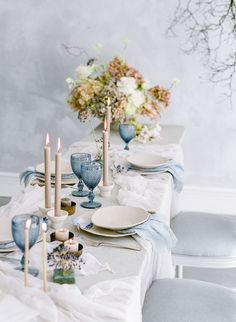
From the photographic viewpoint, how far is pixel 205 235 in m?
2.70

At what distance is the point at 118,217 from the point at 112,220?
0.04m

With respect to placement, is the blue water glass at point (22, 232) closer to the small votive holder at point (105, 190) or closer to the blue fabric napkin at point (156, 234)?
the blue fabric napkin at point (156, 234)

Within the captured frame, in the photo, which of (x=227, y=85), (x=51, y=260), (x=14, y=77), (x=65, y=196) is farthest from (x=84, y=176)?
(x=14, y=77)

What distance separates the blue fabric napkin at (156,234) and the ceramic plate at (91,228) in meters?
0.03

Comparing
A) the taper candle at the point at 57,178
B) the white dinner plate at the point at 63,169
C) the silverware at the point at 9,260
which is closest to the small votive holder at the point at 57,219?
the taper candle at the point at 57,178

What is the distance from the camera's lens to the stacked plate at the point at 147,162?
2.64 metres

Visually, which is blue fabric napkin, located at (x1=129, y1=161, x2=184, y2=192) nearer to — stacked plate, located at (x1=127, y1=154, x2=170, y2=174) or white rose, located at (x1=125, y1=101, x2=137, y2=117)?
stacked plate, located at (x1=127, y1=154, x2=170, y2=174)

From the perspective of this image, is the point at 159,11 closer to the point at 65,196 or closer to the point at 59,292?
the point at 65,196

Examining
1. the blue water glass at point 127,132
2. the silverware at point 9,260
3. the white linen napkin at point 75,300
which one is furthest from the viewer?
the blue water glass at point 127,132

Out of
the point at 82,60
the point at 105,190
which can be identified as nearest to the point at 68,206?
A: the point at 105,190

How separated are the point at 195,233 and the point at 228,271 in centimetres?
99

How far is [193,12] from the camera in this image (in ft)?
13.1

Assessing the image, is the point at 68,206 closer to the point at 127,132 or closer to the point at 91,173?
the point at 91,173

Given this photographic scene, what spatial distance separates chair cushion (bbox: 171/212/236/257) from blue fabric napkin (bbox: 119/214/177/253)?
2.32ft
